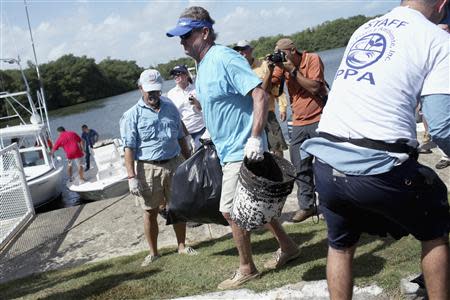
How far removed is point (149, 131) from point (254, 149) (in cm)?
195

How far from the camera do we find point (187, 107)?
23.2 feet

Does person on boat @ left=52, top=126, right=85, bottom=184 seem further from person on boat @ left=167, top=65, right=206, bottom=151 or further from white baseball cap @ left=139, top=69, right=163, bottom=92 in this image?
white baseball cap @ left=139, top=69, right=163, bottom=92

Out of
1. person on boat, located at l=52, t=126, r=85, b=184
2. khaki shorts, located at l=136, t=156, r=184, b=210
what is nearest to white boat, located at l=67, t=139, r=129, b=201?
person on boat, located at l=52, t=126, r=85, b=184

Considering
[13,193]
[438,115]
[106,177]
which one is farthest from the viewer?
[106,177]

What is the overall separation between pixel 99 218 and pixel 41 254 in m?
1.16

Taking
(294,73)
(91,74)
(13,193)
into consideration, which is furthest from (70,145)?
(91,74)

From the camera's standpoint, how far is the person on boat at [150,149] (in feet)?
16.0

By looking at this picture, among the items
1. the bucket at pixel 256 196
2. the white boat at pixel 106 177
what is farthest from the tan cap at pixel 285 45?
the white boat at pixel 106 177

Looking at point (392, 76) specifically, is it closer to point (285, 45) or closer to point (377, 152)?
point (377, 152)

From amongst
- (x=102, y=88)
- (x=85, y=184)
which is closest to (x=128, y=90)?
(x=102, y=88)

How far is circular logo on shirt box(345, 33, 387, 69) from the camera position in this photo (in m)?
2.23

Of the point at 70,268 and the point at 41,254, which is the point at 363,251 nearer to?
the point at 70,268

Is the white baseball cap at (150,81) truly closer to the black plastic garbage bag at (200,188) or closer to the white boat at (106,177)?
the black plastic garbage bag at (200,188)

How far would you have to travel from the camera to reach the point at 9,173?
25.6 ft
